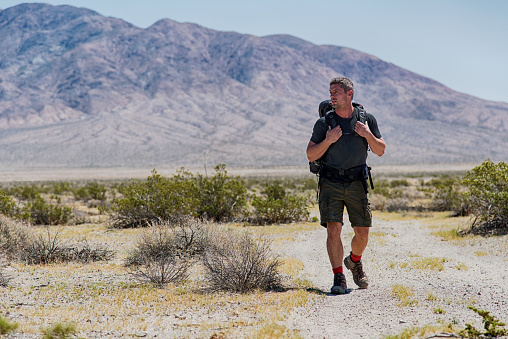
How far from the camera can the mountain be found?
86.4 meters

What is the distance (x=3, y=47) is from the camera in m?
194

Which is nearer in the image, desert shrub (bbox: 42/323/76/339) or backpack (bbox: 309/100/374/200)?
desert shrub (bbox: 42/323/76/339)

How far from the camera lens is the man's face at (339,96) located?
4969 mm

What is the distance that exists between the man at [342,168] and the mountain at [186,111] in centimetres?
7094

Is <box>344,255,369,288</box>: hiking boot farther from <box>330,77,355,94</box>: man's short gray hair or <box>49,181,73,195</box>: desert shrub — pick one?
<box>49,181,73,195</box>: desert shrub

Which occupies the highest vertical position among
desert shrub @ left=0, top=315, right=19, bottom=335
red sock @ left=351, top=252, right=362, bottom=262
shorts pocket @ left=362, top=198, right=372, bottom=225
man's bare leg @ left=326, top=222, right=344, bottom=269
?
shorts pocket @ left=362, top=198, right=372, bottom=225

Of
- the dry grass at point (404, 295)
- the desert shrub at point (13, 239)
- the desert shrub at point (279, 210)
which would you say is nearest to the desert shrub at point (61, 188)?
the desert shrub at point (279, 210)

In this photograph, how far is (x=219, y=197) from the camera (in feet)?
43.3

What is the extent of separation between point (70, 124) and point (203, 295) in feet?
371

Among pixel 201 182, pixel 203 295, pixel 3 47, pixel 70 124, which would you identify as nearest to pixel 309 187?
pixel 201 182

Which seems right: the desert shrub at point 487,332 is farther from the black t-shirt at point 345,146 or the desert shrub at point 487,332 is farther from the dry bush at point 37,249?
the dry bush at point 37,249

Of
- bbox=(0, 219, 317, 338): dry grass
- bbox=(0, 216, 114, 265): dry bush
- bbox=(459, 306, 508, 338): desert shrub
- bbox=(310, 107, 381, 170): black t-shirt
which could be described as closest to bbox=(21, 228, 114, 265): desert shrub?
bbox=(0, 216, 114, 265): dry bush

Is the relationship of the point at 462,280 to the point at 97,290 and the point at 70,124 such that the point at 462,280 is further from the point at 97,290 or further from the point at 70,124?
the point at 70,124

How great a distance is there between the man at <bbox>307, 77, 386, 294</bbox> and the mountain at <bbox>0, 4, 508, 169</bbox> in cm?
7094
